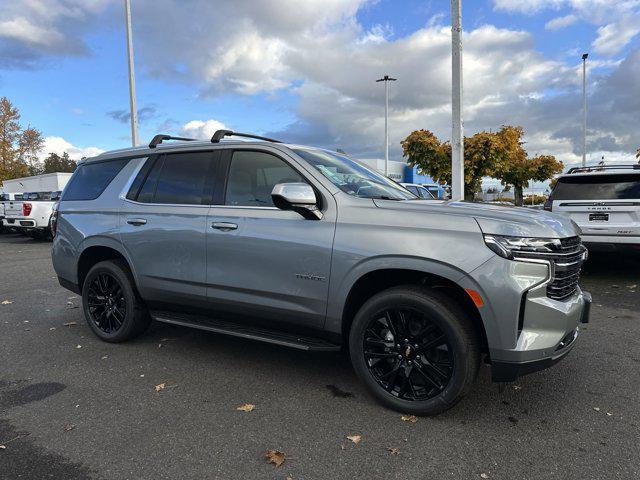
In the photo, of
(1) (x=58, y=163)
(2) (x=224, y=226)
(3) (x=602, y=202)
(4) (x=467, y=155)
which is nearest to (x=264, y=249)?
(2) (x=224, y=226)

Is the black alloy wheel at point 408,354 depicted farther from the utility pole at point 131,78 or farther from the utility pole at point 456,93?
the utility pole at point 131,78

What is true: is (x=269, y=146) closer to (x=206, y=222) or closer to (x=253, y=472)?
(x=206, y=222)

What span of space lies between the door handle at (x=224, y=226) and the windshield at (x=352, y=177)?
78 cm

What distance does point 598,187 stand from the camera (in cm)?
733

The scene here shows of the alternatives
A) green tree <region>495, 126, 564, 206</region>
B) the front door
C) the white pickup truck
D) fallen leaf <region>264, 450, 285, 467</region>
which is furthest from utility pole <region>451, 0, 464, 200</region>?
green tree <region>495, 126, 564, 206</region>

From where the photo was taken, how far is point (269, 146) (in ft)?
12.9

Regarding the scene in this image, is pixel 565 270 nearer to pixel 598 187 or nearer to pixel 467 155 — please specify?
pixel 598 187

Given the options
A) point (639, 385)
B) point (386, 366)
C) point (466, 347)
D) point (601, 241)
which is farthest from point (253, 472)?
point (601, 241)

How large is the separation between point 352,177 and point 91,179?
115 inches

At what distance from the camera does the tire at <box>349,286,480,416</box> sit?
3.01m

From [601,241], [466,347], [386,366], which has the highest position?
[601,241]

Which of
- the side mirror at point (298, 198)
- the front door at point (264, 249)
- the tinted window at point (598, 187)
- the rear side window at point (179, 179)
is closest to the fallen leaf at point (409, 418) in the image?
the front door at point (264, 249)

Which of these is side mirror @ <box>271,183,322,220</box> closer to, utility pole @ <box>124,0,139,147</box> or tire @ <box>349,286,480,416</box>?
tire @ <box>349,286,480,416</box>

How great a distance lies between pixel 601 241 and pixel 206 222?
242 inches
